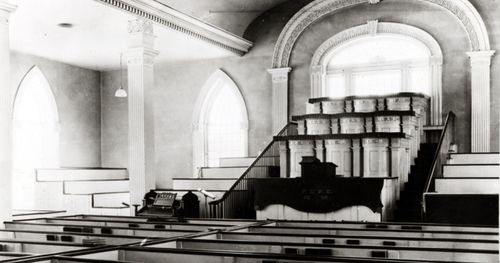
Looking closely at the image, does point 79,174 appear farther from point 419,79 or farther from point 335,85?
point 419,79

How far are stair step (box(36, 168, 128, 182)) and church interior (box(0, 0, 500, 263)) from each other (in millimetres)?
59

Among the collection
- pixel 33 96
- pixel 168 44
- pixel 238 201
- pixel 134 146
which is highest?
pixel 168 44

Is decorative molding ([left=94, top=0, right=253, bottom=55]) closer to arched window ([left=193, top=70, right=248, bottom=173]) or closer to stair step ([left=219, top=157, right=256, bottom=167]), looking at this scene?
arched window ([left=193, top=70, right=248, bottom=173])

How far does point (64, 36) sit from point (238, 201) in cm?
601

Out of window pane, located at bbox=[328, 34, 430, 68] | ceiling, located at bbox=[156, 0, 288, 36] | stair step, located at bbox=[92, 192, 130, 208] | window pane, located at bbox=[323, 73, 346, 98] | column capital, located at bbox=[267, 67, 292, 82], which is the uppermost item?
ceiling, located at bbox=[156, 0, 288, 36]

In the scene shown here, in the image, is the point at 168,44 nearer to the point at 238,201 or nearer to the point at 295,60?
the point at 295,60

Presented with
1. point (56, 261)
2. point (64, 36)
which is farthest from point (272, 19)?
point (56, 261)

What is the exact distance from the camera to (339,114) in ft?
40.2

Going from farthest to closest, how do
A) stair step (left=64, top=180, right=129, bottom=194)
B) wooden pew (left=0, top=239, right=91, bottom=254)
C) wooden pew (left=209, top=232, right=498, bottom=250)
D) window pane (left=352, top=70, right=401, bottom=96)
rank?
stair step (left=64, top=180, right=129, bottom=194) → window pane (left=352, top=70, right=401, bottom=96) → wooden pew (left=0, top=239, right=91, bottom=254) → wooden pew (left=209, top=232, right=498, bottom=250)

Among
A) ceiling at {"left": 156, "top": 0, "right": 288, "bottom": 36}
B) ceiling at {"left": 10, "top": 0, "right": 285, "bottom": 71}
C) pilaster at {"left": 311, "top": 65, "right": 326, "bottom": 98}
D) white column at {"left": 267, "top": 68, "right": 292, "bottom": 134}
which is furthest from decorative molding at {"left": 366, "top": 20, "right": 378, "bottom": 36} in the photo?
ceiling at {"left": 10, "top": 0, "right": 285, "bottom": 71}

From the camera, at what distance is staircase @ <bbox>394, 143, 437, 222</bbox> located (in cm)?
1054

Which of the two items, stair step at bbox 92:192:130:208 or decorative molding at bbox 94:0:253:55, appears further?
stair step at bbox 92:192:130:208

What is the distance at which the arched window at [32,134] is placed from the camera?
16.2 meters

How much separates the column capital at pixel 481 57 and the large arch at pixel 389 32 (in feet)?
2.39
